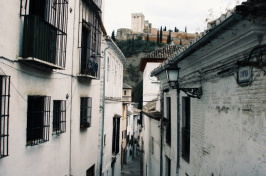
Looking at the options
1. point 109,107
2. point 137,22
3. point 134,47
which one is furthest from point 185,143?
point 137,22

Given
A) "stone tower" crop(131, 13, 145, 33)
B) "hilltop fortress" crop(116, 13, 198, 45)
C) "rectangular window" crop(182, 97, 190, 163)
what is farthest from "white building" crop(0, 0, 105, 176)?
"stone tower" crop(131, 13, 145, 33)

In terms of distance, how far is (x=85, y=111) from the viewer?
9.73 metres

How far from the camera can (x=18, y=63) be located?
5.11 m

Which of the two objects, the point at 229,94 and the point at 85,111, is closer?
the point at 229,94

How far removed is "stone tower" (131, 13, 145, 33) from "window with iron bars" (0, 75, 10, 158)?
95115 millimetres

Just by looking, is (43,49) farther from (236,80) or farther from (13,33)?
(236,80)

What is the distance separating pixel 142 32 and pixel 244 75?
94.1 metres

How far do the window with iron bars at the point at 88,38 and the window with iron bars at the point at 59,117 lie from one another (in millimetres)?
1725

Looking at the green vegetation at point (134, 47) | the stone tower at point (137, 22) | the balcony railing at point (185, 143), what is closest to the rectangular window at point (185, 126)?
the balcony railing at point (185, 143)

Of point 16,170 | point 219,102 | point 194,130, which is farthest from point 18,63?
point 194,130

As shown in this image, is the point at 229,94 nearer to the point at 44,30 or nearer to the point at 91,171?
the point at 44,30

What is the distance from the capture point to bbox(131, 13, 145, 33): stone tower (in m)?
97.9

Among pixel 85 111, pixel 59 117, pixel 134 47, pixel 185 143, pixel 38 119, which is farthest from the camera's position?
pixel 134 47

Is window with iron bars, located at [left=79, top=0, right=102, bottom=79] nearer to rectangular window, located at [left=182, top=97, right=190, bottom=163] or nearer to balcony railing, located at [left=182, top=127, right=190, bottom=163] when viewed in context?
rectangular window, located at [left=182, top=97, right=190, bottom=163]
